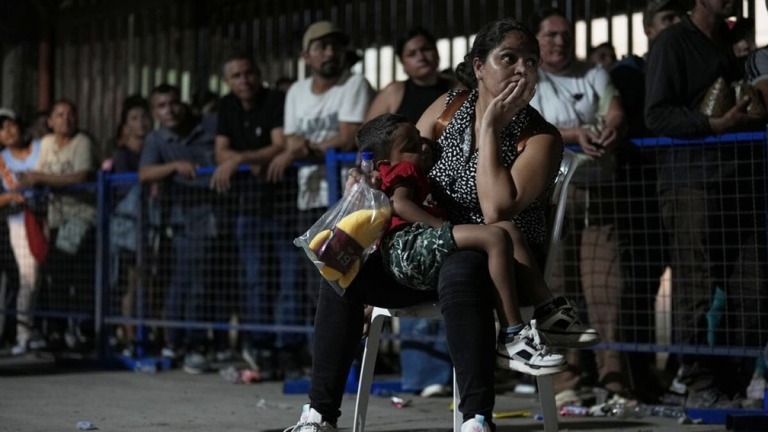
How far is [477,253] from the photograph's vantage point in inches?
151

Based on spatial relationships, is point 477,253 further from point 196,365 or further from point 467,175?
point 196,365

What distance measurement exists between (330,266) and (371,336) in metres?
0.48

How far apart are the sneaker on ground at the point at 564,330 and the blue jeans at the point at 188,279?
418 cm

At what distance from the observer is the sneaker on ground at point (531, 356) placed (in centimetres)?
376

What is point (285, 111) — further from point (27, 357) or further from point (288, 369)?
point (27, 357)

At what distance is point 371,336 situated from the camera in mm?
4312

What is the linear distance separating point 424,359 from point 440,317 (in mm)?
2379

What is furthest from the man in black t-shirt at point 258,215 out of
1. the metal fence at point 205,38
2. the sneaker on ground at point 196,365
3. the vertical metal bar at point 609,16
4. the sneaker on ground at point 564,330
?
the sneaker on ground at point 564,330

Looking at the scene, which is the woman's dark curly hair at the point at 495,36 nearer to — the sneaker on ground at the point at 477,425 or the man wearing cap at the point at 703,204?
the sneaker on ground at the point at 477,425

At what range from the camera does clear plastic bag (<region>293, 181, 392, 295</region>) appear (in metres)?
3.92

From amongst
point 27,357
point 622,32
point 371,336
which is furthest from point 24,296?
point 371,336

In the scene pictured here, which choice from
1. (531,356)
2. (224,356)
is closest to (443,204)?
(531,356)

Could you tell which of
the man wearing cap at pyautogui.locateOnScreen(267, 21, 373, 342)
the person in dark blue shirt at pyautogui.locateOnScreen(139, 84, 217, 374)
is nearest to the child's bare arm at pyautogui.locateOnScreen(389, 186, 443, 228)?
the man wearing cap at pyautogui.locateOnScreen(267, 21, 373, 342)

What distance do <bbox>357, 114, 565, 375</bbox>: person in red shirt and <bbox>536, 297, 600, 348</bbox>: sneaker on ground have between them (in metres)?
0.14
